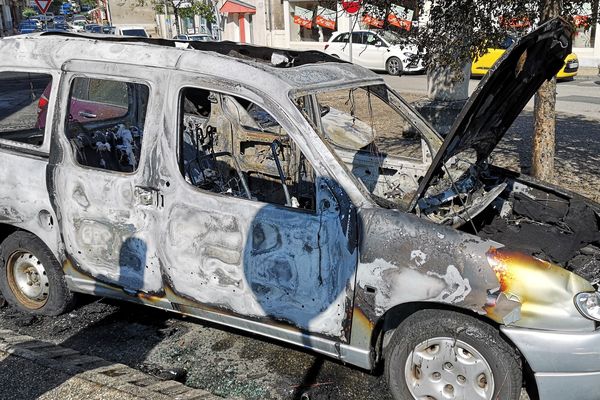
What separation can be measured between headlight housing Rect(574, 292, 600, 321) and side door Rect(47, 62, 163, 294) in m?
2.41

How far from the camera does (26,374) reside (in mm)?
3527

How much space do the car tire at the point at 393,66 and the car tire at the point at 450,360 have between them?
69.3ft

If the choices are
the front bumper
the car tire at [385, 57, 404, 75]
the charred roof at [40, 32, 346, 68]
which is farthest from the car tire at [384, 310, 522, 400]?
the car tire at [385, 57, 404, 75]

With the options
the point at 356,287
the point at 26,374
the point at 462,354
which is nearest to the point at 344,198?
the point at 356,287

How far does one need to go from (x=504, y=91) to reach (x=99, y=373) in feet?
9.74

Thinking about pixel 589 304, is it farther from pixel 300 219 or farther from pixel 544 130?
pixel 544 130

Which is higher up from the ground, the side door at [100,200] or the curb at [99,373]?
the side door at [100,200]

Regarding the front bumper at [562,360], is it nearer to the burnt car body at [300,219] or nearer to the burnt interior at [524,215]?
the burnt car body at [300,219]

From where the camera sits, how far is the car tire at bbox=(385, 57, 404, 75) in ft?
77.4

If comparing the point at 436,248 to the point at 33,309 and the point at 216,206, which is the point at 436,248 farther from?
the point at 33,309

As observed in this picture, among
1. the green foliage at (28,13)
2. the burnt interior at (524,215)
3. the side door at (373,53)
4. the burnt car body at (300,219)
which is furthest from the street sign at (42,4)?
the green foliage at (28,13)

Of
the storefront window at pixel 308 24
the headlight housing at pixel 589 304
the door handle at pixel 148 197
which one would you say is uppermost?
the storefront window at pixel 308 24

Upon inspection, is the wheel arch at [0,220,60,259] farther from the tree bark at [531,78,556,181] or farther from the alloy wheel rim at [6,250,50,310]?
the tree bark at [531,78,556,181]

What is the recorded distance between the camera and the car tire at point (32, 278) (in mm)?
4367
